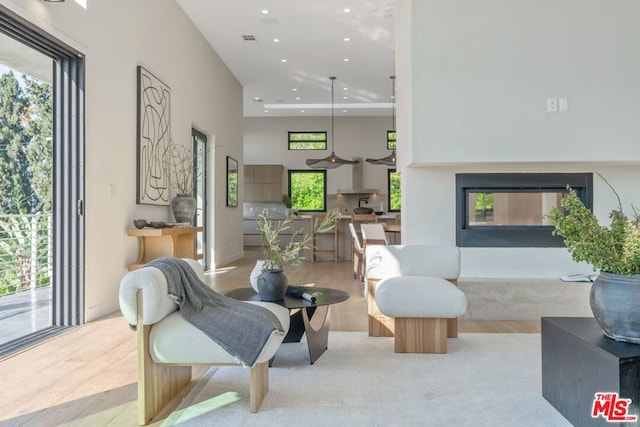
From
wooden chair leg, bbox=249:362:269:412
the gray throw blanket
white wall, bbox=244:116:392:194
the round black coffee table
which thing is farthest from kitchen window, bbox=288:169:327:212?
wooden chair leg, bbox=249:362:269:412

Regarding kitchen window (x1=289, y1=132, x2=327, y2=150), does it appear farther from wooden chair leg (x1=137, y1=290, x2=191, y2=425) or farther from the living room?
wooden chair leg (x1=137, y1=290, x2=191, y2=425)

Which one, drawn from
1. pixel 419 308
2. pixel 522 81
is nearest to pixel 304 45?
pixel 522 81

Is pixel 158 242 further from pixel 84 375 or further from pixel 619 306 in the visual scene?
pixel 619 306

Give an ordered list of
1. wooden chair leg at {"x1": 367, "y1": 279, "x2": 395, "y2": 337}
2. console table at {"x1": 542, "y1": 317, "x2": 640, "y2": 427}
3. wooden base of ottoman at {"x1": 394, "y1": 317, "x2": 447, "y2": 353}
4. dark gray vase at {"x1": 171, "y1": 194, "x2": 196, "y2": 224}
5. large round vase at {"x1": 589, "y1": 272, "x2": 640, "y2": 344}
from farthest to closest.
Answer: dark gray vase at {"x1": 171, "y1": 194, "x2": 196, "y2": 224}, wooden chair leg at {"x1": 367, "y1": 279, "x2": 395, "y2": 337}, wooden base of ottoman at {"x1": 394, "y1": 317, "x2": 447, "y2": 353}, large round vase at {"x1": 589, "y1": 272, "x2": 640, "y2": 344}, console table at {"x1": 542, "y1": 317, "x2": 640, "y2": 427}

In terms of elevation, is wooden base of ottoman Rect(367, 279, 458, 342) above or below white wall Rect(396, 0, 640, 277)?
below

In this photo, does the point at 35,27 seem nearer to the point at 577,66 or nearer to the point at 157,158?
the point at 157,158

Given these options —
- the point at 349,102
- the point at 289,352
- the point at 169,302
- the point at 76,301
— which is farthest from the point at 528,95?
the point at 349,102

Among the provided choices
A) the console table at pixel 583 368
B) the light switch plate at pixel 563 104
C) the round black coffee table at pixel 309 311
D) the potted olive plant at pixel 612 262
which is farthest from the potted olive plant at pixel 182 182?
the potted olive plant at pixel 612 262

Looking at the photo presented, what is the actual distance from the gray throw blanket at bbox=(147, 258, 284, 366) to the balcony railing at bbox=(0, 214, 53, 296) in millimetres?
2265

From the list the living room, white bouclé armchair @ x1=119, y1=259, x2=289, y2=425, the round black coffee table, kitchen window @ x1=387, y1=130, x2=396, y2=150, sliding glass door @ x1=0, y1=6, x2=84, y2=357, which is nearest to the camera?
white bouclé armchair @ x1=119, y1=259, x2=289, y2=425

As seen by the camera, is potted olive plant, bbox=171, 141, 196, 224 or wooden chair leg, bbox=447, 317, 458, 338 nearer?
wooden chair leg, bbox=447, 317, 458, 338

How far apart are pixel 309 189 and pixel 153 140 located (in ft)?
25.9

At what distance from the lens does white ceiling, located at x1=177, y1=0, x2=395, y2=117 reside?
6219 mm

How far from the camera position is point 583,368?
1963mm
